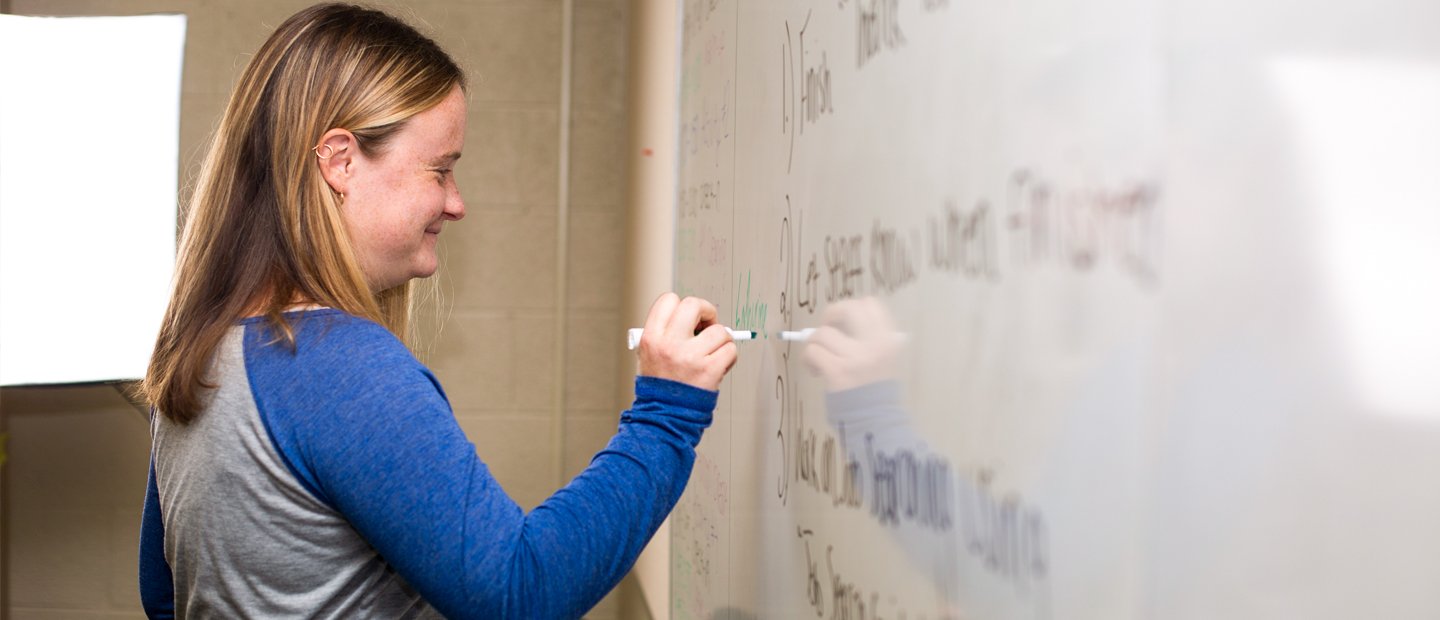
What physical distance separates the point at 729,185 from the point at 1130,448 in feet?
2.70

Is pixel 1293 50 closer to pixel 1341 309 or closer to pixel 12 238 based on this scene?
pixel 1341 309

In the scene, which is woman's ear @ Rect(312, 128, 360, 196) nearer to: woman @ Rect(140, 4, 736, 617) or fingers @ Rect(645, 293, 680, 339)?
woman @ Rect(140, 4, 736, 617)

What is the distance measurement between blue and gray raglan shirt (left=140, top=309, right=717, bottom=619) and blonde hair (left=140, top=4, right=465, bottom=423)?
0.05m

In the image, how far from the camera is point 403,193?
0.86 meters

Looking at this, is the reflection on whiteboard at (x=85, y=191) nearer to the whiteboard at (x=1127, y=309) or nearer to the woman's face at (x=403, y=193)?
the woman's face at (x=403, y=193)

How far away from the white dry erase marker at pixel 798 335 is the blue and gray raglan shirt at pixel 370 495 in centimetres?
12

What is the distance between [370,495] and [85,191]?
2119mm

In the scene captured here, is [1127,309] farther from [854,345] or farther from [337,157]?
[337,157]

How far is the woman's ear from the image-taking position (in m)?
0.82

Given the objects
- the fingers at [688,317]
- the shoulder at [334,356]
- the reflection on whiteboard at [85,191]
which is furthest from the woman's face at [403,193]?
the reflection on whiteboard at [85,191]

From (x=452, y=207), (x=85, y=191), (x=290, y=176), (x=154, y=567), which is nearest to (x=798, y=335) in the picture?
(x=452, y=207)

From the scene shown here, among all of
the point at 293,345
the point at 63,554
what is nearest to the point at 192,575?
the point at 293,345

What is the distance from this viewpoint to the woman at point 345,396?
0.70m

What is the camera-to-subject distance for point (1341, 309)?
34 cm
